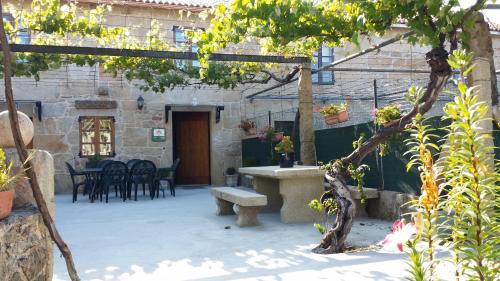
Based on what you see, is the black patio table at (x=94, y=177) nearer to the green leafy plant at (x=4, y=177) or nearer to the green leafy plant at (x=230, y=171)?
the green leafy plant at (x=230, y=171)

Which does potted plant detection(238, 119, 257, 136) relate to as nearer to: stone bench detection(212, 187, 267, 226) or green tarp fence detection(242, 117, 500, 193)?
green tarp fence detection(242, 117, 500, 193)

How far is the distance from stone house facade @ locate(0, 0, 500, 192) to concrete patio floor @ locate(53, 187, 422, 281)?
13.2ft

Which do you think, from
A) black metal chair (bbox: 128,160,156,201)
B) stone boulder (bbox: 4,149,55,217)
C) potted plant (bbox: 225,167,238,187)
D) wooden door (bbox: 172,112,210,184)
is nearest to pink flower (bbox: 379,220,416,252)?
stone boulder (bbox: 4,149,55,217)

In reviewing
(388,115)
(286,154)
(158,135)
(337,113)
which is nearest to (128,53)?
(286,154)

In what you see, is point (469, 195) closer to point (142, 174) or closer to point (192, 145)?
point (142, 174)

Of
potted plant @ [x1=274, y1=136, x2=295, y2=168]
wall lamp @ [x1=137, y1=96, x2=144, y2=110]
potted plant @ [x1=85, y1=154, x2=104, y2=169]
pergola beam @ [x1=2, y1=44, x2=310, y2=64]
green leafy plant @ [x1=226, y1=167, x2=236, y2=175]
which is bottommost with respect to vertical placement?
green leafy plant @ [x1=226, y1=167, x2=236, y2=175]

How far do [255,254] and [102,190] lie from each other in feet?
19.1

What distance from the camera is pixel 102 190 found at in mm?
9586

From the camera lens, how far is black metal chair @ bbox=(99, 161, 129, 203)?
30.6 feet

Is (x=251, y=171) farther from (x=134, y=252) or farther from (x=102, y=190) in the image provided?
(x=102, y=190)

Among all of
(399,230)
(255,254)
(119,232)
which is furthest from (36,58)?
(399,230)

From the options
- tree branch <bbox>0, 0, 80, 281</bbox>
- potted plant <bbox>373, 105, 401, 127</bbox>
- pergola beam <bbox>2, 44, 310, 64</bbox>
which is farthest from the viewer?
pergola beam <bbox>2, 44, 310, 64</bbox>

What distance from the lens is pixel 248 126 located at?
12469 millimetres

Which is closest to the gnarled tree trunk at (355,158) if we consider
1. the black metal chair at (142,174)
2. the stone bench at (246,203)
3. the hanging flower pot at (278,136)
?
the stone bench at (246,203)
